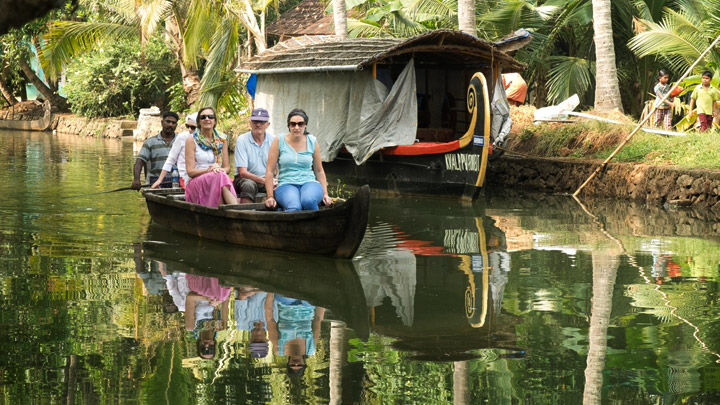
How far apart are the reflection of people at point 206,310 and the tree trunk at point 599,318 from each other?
7.69ft

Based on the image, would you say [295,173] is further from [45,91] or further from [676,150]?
[45,91]

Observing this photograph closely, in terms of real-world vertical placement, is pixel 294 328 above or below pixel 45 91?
below

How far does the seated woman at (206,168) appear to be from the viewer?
10.4 metres

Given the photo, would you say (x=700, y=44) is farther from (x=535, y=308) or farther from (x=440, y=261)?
(x=535, y=308)

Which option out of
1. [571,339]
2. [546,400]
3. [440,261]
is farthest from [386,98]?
[546,400]

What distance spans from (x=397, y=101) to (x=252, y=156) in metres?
6.02

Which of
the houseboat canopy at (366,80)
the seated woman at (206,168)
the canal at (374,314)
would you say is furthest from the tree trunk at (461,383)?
the houseboat canopy at (366,80)

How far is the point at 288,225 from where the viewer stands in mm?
9484

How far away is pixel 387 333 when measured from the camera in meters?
6.93

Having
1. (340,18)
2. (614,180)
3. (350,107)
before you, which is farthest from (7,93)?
(614,180)

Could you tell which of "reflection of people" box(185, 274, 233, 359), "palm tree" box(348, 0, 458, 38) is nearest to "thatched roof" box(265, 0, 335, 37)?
"palm tree" box(348, 0, 458, 38)

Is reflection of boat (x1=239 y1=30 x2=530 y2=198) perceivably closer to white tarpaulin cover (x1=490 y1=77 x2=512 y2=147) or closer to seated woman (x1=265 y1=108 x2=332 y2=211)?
white tarpaulin cover (x1=490 y1=77 x2=512 y2=147)

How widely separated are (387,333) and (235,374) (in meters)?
1.50

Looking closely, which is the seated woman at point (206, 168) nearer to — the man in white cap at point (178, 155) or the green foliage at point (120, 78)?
the man in white cap at point (178, 155)
